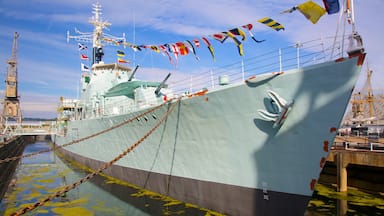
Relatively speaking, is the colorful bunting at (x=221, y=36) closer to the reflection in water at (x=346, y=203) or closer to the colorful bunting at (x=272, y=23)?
the colorful bunting at (x=272, y=23)

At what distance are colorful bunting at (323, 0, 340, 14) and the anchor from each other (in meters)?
2.08

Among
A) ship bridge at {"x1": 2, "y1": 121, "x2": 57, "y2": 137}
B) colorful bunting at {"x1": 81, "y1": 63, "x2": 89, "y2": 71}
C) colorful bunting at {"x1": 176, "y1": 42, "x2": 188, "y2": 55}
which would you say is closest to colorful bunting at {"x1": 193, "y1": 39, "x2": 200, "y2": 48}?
colorful bunting at {"x1": 176, "y1": 42, "x2": 188, "y2": 55}

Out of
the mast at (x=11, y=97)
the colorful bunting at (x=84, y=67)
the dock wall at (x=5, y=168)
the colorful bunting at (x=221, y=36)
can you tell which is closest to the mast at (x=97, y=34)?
the colorful bunting at (x=84, y=67)

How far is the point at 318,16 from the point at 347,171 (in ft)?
31.9

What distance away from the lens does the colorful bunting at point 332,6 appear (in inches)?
217

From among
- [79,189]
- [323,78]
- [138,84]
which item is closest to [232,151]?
[323,78]

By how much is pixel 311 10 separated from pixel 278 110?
227cm

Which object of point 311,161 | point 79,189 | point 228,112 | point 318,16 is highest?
point 318,16

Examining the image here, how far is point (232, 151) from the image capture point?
25.6 feet

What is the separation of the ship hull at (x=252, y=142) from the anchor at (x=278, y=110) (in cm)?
11

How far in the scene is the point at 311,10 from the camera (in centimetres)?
582

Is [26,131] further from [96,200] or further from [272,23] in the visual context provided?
[272,23]

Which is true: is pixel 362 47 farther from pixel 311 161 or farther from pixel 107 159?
pixel 107 159

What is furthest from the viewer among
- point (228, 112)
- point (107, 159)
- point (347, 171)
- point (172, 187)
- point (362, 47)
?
point (107, 159)
